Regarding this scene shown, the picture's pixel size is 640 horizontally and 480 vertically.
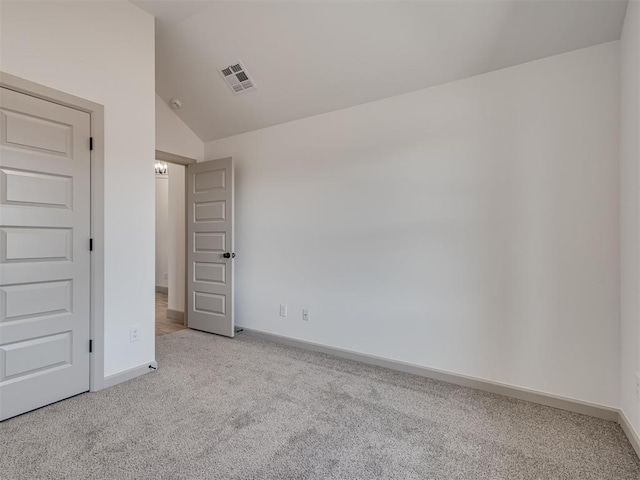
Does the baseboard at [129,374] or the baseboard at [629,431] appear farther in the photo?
the baseboard at [129,374]

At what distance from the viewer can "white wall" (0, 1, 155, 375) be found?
210 centimetres

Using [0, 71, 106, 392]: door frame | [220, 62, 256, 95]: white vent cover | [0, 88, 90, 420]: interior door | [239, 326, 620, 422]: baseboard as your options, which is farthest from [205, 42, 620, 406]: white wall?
[0, 88, 90, 420]: interior door

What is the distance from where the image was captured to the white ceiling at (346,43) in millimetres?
2045

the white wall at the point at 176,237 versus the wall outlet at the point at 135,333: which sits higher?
the white wall at the point at 176,237

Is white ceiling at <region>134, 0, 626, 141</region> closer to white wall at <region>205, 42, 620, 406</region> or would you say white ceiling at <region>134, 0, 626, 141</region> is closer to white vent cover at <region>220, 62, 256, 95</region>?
white vent cover at <region>220, 62, 256, 95</region>

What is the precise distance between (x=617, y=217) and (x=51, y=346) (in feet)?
12.7

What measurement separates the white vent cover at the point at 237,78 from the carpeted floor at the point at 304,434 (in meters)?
2.76

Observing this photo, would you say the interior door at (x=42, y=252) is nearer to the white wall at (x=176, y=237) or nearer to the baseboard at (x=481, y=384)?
the baseboard at (x=481, y=384)

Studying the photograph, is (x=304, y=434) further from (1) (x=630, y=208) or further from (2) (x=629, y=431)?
(1) (x=630, y=208)

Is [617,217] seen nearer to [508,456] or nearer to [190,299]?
[508,456]

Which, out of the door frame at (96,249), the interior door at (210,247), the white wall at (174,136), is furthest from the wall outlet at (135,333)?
the white wall at (174,136)

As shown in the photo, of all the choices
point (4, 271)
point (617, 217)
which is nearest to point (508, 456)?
point (617, 217)

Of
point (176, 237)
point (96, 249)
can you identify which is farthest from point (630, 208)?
point (176, 237)

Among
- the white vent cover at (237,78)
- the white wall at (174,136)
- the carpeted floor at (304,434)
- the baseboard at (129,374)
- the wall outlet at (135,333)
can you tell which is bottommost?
the carpeted floor at (304,434)
